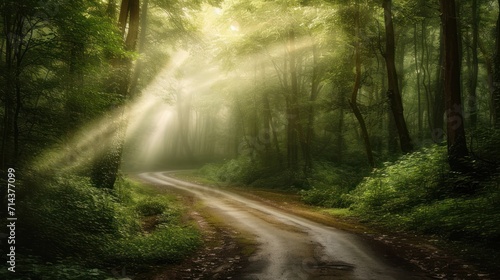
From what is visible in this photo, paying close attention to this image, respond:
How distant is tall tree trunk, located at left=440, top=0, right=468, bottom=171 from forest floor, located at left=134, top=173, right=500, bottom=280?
4008 mm

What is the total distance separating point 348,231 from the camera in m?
10.9

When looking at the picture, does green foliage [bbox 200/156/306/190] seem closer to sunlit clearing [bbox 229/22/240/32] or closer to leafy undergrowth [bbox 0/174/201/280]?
sunlit clearing [bbox 229/22/240/32]

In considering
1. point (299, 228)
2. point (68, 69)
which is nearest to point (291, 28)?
point (299, 228)

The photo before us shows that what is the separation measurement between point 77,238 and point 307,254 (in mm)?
5355

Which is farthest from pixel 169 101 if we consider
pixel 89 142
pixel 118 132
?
pixel 89 142

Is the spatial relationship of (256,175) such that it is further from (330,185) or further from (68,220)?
(68,220)

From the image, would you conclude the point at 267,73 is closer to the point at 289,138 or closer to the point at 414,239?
the point at 289,138

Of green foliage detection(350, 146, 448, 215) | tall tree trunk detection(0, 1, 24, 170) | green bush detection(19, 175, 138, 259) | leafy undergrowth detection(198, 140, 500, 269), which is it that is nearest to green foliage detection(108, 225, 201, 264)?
green bush detection(19, 175, 138, 259)

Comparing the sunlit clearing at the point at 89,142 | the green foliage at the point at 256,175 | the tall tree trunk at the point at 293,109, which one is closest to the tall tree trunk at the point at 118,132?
the sunlit clearing at the point at 89,142

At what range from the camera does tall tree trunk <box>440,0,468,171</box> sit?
40.2ft

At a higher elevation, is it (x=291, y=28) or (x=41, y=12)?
(x=291, y=28)

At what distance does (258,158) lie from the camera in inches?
1212

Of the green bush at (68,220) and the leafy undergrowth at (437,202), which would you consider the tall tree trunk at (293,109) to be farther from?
the green bush at (68,220)

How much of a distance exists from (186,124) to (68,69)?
151ft
